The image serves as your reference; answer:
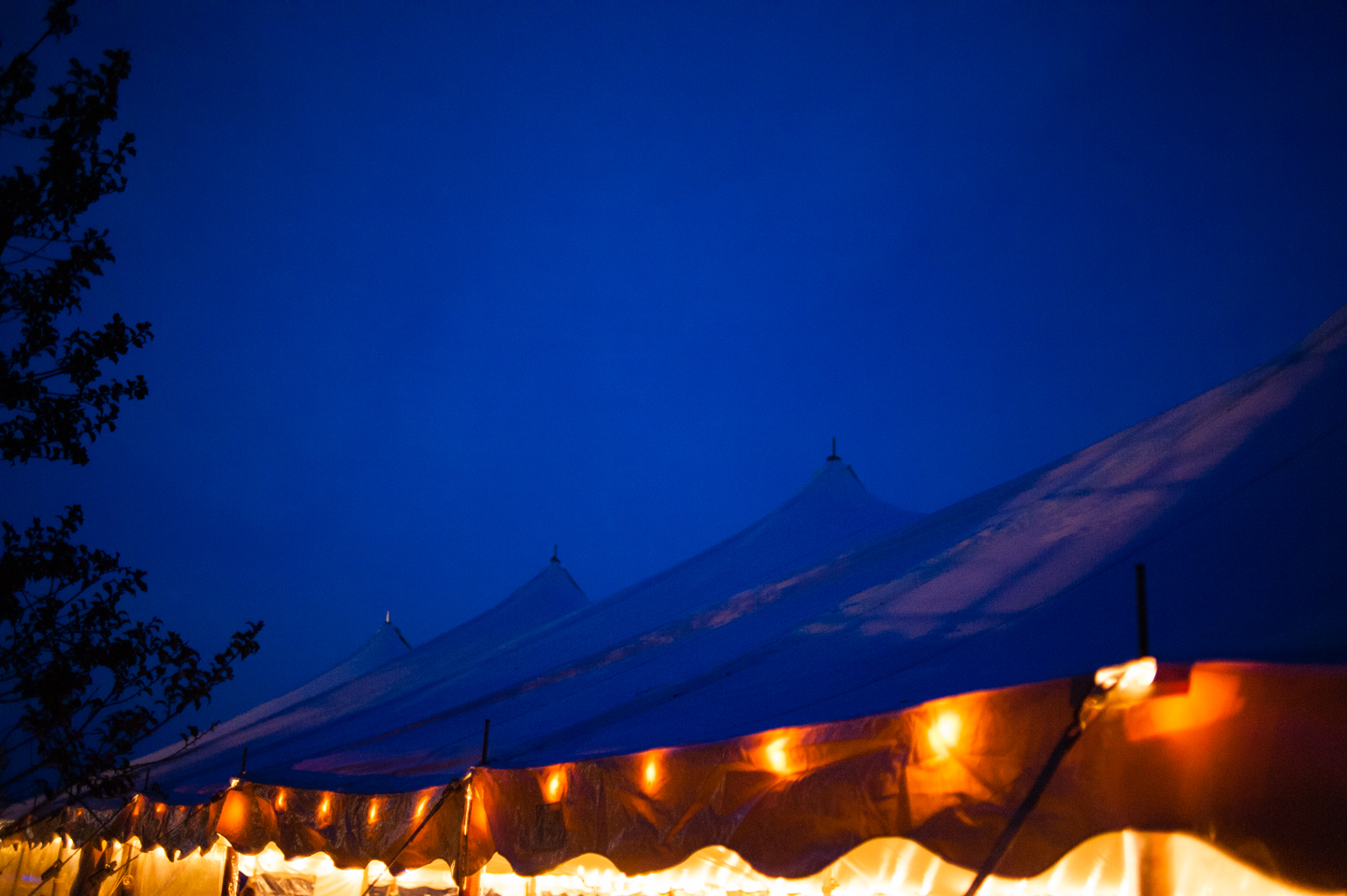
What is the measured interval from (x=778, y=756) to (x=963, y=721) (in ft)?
1.97

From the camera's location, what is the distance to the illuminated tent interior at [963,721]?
4.89 feet

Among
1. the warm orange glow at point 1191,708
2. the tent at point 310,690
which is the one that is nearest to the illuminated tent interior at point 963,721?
the warm orange glow at point 1191,708

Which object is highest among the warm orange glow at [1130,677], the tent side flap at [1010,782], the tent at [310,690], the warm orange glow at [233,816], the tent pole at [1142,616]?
the tent at [310,690]

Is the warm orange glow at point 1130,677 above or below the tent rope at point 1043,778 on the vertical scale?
above

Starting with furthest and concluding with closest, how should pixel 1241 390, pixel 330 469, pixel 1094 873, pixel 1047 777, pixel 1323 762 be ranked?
1. pixel 330 469
2. pixel 1241 390
3. pixel 1094 873
4. pixel 1047 777
5. pixel 1323 762

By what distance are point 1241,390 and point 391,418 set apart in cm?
6112

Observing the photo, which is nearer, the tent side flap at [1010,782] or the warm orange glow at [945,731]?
the tent side flap at [1010,782]

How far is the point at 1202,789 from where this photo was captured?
A: 57.9 inches

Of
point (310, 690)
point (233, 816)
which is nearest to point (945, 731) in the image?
point (233, 816)

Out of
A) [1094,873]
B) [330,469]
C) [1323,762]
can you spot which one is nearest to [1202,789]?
[1323,762]

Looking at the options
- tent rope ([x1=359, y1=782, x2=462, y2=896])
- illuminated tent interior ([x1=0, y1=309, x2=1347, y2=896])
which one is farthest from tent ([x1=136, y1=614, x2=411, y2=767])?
illuminated tent interior ([x1=0, y1=309, x2=1347, y2=896])

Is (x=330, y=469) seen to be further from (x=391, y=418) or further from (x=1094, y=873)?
(x=1094, y=873)

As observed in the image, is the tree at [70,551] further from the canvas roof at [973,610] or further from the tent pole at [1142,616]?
the tent pole at [1142,616]

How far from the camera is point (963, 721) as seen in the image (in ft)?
6.12
